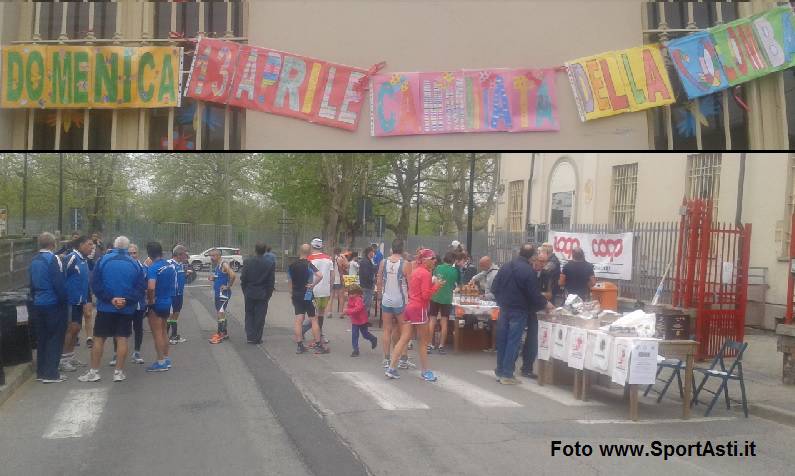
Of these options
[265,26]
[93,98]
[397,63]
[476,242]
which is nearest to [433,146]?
[397,63]

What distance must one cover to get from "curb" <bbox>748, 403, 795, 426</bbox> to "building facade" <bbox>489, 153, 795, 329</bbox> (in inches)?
159

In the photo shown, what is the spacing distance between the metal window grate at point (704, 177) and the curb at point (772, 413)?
16.4 ft

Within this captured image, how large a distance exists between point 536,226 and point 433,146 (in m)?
11.8

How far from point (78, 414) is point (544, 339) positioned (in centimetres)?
517

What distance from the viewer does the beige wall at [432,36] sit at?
5562mm

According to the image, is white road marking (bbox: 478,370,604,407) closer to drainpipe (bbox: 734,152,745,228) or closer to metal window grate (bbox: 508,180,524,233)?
drainpipe (bbox: 734,152,745,228)

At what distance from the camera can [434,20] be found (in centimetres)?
557

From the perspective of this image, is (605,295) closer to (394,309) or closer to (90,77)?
(394,309)

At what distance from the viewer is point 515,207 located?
19.3m

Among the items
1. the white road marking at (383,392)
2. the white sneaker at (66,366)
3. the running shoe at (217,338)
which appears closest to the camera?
the white road marking at (383,392)

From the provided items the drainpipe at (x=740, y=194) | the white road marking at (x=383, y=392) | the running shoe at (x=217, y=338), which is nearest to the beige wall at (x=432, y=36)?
the white road marking at (x=383, y=392)

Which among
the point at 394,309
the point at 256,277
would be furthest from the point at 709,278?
the point at 256,277

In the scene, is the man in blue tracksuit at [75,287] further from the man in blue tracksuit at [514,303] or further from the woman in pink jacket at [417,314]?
the man in blue tracksuit at [514,303]

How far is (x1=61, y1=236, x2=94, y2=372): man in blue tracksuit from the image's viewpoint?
9.76 meters
